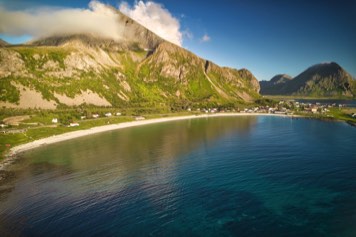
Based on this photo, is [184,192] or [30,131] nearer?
[184,192]

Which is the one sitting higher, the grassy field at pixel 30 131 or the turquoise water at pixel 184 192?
the grassy field at pixel 30 131

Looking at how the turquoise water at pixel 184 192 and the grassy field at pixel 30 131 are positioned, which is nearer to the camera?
the turquoise water at pixel 184 192

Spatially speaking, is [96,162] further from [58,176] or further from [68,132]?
[68,132]

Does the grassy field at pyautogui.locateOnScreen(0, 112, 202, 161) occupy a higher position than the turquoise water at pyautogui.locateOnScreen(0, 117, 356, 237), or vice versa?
the grassy field at pyautogui.locateOnScreen(0, 112, 202, 161)

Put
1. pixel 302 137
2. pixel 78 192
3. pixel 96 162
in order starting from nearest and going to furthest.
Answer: pixel 78 192 < pixel 96 162 < pixel 302 137

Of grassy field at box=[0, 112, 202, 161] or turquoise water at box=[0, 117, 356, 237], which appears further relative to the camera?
grassy field at box=[0, 112, 202, 161]

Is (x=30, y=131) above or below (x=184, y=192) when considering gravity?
above

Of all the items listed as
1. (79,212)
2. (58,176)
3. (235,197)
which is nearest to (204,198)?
(235,197)

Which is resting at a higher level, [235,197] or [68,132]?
[68,132]
